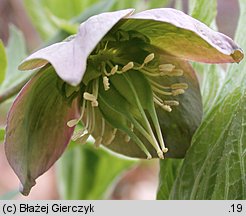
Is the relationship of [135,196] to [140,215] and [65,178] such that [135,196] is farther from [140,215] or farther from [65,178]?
[140,215]

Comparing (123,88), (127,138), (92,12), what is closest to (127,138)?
(127,138)

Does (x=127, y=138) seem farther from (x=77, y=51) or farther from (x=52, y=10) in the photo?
(x=52, y=10)

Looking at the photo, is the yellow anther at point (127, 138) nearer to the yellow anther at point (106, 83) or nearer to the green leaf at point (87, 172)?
the yellow anther at point (106, 83)

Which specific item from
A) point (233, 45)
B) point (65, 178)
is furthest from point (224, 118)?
point (65, 178)

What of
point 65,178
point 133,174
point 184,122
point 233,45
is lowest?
point 133,174

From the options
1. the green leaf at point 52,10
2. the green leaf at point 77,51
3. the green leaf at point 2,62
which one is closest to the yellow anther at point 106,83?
the green leaf at point 77,51

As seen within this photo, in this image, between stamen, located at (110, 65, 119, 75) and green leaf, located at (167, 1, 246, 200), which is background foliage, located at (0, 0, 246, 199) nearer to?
green leaf, located at (167, 1, 246, 200)
